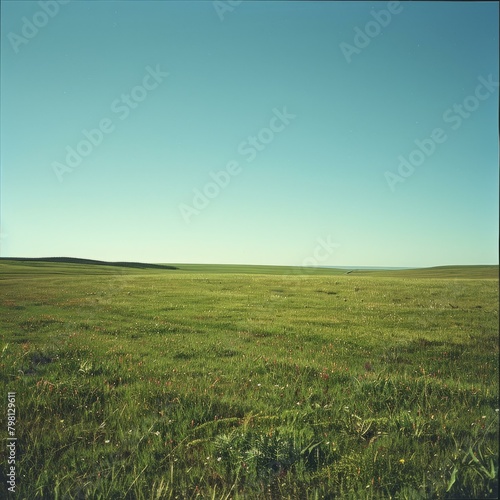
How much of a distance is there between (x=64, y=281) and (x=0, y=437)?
2169 millimetres

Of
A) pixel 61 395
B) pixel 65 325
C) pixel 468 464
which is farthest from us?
pixel 65 325

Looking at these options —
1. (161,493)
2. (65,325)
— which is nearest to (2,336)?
(65,325)

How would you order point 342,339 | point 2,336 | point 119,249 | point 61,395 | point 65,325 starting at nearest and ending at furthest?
point 61,395
point 2,336
point 65,325
point 119,249
point 342,339

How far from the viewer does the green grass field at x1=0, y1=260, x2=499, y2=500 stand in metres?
3.75

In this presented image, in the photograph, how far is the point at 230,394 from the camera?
15.4 ft

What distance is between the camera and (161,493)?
3.60 meters

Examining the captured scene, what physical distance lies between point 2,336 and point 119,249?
1796mm

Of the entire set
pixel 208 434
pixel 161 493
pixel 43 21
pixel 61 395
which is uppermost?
pixel 43 21

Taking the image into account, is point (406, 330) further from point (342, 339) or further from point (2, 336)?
point (2, 336)

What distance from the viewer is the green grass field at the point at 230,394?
375 cm

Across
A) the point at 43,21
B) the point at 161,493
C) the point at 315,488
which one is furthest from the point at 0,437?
the point at 43,21

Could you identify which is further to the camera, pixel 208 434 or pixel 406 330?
pixel 406 330

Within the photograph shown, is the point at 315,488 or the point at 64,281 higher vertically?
the point at 64,281

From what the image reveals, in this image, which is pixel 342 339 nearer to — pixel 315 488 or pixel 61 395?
pixel 315 488
